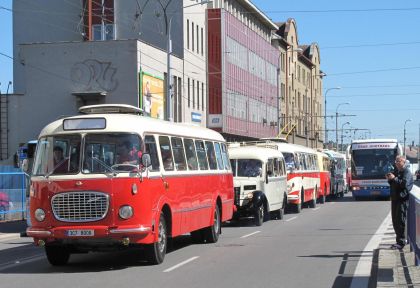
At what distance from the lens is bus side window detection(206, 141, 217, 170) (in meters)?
17.1

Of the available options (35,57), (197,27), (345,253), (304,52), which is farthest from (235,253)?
(304,52)

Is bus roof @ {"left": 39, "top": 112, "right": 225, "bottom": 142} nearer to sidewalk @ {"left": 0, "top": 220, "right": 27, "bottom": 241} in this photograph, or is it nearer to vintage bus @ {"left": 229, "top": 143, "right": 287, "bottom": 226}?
sidewalk @ {"left": 0, "top": 220, "right": 27, "bottom": 241}

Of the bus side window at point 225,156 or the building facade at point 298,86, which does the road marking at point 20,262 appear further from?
the building facade at point 298,86

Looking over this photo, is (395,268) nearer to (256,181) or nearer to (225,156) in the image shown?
(225,156)

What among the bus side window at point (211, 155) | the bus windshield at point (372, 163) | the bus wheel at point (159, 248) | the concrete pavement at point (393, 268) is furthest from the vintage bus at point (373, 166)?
the bus wheel at point (159, 248)

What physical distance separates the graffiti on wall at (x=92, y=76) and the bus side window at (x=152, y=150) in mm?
30855

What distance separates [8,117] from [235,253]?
33.2 m

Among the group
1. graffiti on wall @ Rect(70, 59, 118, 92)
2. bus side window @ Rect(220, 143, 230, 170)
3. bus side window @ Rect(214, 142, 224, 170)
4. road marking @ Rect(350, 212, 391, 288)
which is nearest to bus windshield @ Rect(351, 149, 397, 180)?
graffiti on wall @ Rect(70, 59, 118, 92)

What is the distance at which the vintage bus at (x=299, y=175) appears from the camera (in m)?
28.6

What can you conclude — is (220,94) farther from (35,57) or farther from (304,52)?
(304,52)

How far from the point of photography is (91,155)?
12516 mm

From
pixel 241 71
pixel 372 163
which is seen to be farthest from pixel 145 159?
pixel 241 71

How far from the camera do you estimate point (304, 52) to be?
108m

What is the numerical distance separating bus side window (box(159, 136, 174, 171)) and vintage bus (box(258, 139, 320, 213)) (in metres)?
14.2
